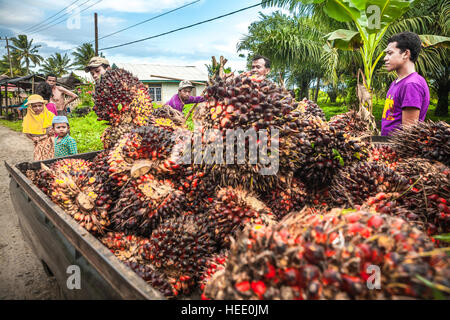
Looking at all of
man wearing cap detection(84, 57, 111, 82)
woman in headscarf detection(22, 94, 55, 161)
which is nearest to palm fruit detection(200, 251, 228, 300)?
man wearing cap detection(84, 57, 111, 82)

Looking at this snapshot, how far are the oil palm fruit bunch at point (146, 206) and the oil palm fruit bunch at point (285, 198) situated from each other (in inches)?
21.6

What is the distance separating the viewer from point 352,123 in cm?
208

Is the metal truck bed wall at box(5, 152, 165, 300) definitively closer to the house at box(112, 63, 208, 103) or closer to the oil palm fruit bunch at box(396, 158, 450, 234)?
the oil palm fruit bunch at box(396, 158, 450, 234)

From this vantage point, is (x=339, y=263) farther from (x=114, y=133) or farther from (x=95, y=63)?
(x=95, y=63)

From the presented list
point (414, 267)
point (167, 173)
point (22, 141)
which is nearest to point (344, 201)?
point (414, 267)

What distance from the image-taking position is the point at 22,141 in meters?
12.1

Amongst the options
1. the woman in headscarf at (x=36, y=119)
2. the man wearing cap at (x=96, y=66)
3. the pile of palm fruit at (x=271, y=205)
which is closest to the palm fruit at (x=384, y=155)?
the pile of palm fruit at (x=271, y=205)

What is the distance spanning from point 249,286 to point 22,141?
47.1 feet

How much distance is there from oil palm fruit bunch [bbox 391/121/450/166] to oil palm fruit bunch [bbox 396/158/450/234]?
21 cm

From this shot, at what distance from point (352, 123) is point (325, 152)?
0.59 m

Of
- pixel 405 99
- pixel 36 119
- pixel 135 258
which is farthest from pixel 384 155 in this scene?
pixel 36 119

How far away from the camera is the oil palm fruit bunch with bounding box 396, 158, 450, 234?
1211 millimetres

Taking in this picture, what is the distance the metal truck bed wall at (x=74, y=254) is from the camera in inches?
43.1

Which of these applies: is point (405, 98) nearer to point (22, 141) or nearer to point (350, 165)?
point (350, 165)
